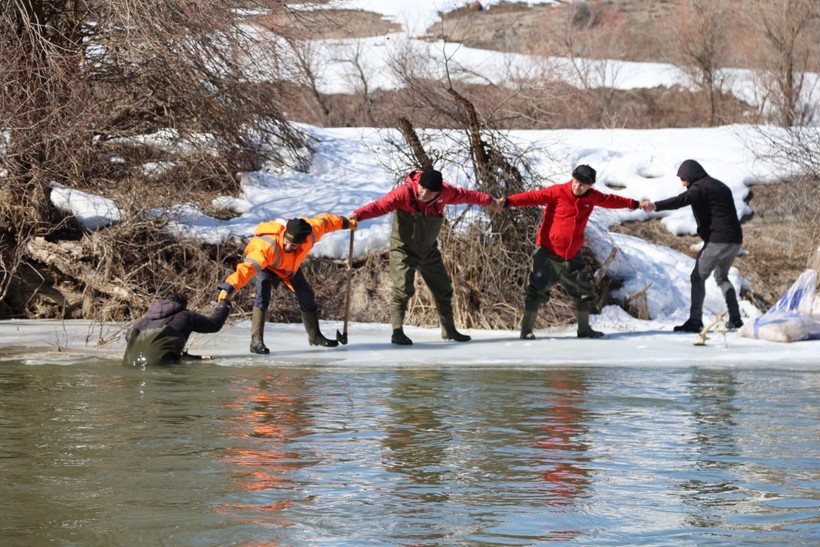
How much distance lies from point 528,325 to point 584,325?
60 centimetres

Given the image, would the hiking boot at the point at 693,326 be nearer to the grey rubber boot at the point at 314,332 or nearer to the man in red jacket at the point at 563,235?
the man in red jacket at the point at 563,235

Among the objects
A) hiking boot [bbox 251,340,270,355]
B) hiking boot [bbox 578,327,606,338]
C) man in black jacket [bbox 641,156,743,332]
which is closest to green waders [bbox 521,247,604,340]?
hiking boot [bbox 578,327,606,338]

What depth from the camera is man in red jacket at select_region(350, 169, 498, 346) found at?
1141 centimetres

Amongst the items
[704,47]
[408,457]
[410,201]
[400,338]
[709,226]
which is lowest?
[408,457]

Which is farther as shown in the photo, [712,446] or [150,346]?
[150,346]

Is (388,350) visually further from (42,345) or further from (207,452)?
(207,452)

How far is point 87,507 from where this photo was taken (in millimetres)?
5809

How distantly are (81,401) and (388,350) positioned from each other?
3412 mm

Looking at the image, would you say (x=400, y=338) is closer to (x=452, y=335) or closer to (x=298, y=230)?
(x=452, y=335)

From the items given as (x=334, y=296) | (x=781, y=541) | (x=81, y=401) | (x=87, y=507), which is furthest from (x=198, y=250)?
(x=781, y=541)

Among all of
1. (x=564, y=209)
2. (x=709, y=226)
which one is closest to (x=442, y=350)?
(x=564, y=209)

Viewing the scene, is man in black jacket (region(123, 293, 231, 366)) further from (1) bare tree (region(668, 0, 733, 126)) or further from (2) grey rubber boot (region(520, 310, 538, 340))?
(1) bare tree (region(668, 0, 733, 126))

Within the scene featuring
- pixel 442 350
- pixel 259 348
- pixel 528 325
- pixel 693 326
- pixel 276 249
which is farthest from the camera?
pixel 693 326

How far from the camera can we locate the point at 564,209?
11.9 m
